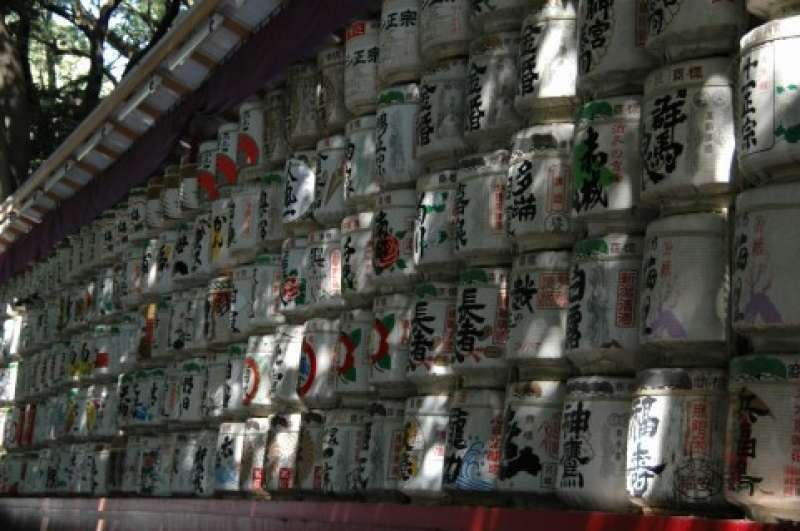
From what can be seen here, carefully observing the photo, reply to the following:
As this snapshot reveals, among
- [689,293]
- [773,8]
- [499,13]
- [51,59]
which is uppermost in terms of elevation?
[51,59]

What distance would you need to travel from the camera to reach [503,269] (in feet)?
17.8

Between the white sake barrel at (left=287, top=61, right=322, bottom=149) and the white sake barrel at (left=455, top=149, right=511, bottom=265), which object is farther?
the white sake barrel at (left=287, top=61, right=322, bottom=149)

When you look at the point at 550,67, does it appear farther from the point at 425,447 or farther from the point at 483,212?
the point at 425,447

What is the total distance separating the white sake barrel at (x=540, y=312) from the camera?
498 cm

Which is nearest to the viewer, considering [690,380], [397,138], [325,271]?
[690,380]

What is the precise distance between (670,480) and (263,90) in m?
A: 4.53

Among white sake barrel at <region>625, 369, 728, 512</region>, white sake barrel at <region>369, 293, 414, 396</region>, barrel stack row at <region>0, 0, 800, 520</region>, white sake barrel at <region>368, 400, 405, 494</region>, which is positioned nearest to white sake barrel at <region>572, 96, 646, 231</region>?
barrel stack row at <region>0, 0, 800, 520</region>

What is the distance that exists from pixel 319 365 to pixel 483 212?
1.56m

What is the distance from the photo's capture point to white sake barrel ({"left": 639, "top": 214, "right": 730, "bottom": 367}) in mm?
4254

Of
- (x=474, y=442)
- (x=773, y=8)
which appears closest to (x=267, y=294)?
(x=474, y=442)

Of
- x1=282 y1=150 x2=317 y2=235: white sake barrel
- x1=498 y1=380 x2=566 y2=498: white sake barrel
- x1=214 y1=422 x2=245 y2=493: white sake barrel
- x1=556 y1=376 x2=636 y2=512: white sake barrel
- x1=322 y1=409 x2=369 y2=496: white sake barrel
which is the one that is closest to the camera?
x1=556 y1=376 x2=636 y2=512: white sake barrel

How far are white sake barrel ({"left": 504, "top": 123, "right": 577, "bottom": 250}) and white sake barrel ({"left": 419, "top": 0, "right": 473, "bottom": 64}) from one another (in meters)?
0.81

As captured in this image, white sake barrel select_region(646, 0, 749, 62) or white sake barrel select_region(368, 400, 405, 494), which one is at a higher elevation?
white sake barrel select_region(646, 0, 749, 62)

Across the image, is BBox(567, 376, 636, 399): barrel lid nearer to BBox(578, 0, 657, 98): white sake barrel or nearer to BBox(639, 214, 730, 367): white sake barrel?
BBox(639, 214, 730, 367): white sake barrel
